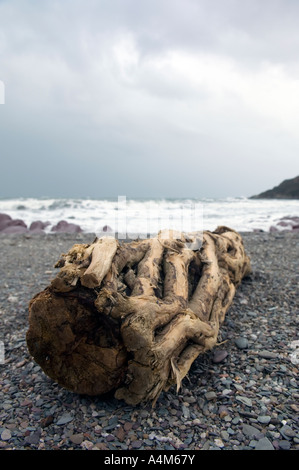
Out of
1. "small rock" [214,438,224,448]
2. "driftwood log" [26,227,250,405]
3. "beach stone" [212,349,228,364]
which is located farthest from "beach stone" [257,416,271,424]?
"beach stone" [212,349,228,364]

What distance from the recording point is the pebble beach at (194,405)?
242cm

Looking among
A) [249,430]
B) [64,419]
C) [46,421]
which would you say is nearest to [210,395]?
[249,430]

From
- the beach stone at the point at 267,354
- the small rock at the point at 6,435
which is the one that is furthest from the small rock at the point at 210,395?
the small rock at the point at 6,435

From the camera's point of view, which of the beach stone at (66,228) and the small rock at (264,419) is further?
the beach stone at (66,228)

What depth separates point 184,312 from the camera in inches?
120

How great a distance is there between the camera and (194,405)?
2.80 meters

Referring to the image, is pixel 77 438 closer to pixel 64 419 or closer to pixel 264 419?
pixel 64 419

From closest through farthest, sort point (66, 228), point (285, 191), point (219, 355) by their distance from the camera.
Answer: point (219, 355) < point (66, 228) < point (285, 191)

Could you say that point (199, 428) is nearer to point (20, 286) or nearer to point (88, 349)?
point (88, 349)

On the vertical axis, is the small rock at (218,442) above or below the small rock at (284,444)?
below

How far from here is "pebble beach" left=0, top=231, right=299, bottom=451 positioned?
2418 millimetres

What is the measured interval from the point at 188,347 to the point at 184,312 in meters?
0.31

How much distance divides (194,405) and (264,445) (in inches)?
24.0

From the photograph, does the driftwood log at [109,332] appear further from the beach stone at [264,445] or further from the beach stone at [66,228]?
the beach stone at [66,228]
